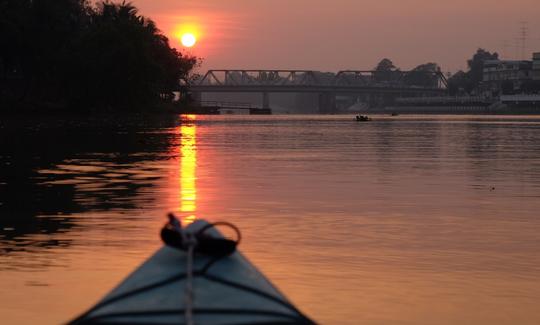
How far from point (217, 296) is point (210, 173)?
31.9m

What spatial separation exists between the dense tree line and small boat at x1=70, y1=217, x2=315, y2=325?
11866cm

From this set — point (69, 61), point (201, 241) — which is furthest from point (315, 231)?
point (69, 61)

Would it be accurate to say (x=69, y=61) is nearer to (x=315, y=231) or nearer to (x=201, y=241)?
(x=315, y=231)

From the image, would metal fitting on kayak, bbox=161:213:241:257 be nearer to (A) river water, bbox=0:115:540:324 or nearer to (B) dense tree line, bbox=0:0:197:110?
(A) river water, bbox=0:115:540:324

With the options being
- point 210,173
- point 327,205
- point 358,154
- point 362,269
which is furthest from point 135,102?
point 362,269

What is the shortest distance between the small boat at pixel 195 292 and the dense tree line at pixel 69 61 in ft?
389

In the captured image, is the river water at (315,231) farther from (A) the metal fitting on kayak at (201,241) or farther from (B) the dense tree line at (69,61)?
(B) the dense tree line at (69,61)

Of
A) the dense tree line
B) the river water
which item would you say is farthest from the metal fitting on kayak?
the dense tree line

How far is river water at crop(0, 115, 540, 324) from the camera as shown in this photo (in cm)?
1352

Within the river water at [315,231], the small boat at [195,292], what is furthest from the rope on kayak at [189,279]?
the river water at [315,231]

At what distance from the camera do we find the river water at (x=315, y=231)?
1352cm

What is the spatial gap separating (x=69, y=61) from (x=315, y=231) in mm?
116073

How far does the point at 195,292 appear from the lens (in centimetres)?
682

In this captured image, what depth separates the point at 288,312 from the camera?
7.01 metres
